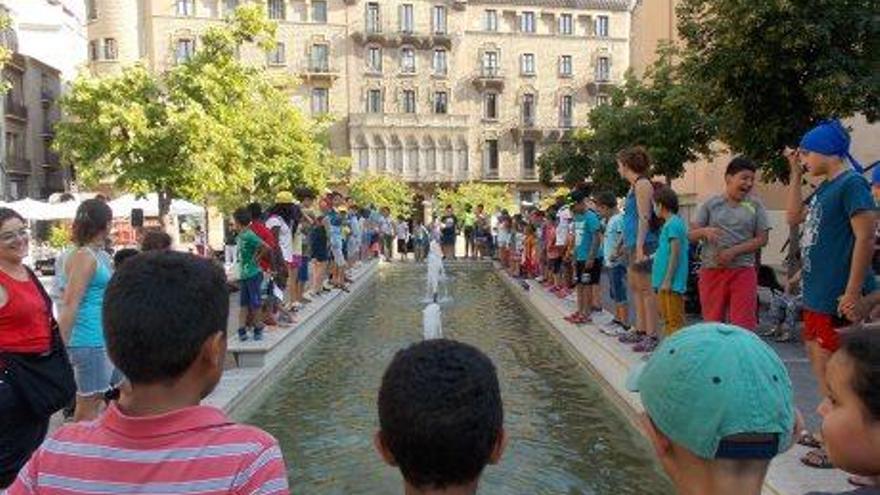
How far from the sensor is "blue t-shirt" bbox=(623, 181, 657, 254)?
1009 centimetres

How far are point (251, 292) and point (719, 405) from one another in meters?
9.72

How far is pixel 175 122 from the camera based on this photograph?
26250 mm

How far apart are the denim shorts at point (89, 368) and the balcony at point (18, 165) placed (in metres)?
42.9

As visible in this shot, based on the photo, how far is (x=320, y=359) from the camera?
466 inches

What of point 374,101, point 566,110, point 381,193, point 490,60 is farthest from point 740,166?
point 566,110

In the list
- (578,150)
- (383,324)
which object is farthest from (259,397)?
(578,150)

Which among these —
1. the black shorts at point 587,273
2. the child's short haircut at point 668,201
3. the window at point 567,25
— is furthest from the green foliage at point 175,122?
the window at point 567,25

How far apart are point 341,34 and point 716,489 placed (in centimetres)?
6728

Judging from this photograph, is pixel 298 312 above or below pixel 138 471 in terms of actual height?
below

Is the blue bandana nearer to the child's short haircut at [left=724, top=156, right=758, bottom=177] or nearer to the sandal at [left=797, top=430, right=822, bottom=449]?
the sandal at [left=797, top=430, right=822, bottom=449]

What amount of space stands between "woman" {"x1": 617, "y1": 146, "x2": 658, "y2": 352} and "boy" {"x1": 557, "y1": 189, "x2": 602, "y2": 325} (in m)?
1.94

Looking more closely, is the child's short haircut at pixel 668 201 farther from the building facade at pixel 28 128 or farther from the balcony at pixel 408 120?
the balcony at pixel 408 120

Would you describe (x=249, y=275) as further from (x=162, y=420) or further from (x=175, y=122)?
(x=175, y=122)

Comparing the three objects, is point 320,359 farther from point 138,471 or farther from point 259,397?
point 138,471
